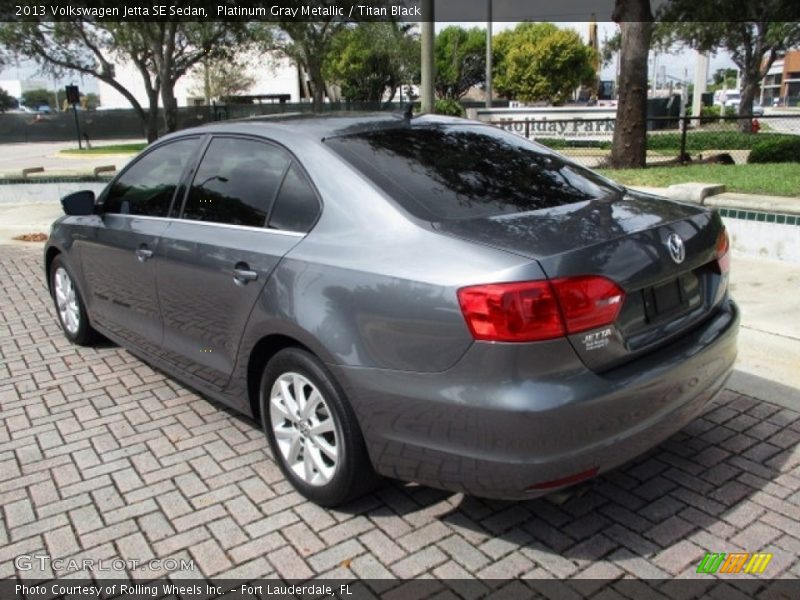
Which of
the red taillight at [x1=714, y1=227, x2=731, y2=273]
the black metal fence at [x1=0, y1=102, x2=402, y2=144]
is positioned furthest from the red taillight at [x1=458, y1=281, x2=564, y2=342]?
the black metal fence at [x1=0, y1=102, x2=402, y2=144]

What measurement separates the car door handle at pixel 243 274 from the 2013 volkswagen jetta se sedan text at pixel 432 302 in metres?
0.01

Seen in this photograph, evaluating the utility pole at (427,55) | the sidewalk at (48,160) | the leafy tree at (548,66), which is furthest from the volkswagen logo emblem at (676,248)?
the leafy tree at (548,66)

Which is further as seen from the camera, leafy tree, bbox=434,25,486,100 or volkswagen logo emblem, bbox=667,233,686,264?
leafy tree, bbox=434,25,486,100

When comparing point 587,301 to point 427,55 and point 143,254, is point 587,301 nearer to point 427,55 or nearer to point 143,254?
point 143,254

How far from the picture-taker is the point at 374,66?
5275cm

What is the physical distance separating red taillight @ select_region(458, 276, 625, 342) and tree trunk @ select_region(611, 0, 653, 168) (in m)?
9.79

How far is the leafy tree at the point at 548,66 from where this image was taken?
54625 millimetres

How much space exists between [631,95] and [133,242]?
30.7ft

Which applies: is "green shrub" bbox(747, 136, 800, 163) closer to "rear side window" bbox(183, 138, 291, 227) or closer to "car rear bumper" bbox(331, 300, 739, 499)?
"car rear bumper" bbox(331, 300, 739, 499)

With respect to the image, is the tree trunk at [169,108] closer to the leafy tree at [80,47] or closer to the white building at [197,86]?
the leafy tree at [80,47]

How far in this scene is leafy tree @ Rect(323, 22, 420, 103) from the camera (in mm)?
44531

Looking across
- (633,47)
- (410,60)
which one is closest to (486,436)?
(633,47)

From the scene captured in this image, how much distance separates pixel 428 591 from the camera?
8.52ft

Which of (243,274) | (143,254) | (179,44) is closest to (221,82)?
(179,44)
